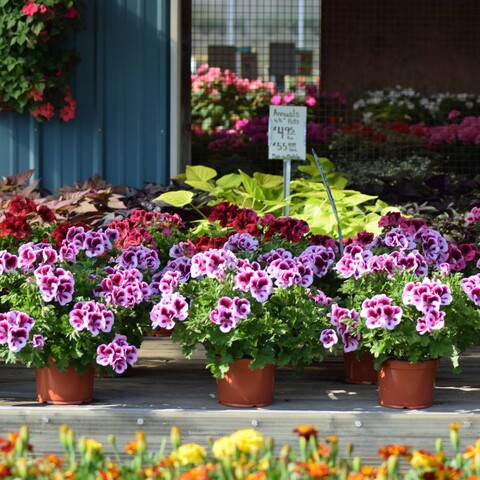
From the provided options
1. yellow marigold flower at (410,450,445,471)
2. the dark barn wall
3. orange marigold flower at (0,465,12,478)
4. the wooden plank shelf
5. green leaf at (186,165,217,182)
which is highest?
the dark barn wall

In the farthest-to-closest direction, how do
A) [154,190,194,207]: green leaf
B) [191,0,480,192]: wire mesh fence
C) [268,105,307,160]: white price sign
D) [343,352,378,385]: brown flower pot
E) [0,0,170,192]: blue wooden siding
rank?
[191,0,480,192]: wire mesh fence, [0,0,170,192]: blue wooden siding, [154,190,194,207]: green leaf, [268,105,307,160]: white price sign, [343,352,378,385]: brown flower pot

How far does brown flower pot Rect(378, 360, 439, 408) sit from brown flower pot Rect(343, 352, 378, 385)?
1.25 feet

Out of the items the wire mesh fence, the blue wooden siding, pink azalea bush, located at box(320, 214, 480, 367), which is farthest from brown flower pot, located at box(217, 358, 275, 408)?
the wire mesh fence

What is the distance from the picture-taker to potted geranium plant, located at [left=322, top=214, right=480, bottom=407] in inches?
137

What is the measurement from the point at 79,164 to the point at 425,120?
2.92 meters

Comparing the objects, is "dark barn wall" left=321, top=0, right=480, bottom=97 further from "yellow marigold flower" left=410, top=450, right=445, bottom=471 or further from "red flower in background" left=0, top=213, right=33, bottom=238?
"yellow marigold flower" left=410, top=450, right=445, bottom=471

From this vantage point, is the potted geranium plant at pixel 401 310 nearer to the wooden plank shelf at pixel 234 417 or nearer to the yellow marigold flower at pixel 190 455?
the wooden plank shelf at pixel 234 417

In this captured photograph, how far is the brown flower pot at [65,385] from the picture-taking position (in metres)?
3.67

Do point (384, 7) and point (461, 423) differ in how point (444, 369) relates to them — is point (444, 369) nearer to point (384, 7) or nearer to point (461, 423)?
point (461, 423)

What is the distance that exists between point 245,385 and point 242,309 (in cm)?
32

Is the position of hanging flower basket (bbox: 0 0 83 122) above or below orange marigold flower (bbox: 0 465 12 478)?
above

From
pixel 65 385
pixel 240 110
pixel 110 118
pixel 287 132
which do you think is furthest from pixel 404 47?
pixel 65 385

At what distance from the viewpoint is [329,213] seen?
5352 millimetres

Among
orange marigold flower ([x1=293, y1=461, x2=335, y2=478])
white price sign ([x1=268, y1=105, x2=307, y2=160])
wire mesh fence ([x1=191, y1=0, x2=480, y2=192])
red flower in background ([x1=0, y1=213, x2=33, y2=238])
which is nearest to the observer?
orange marigold flower ([x1=293, y1=461, x2=335, y2=478])
